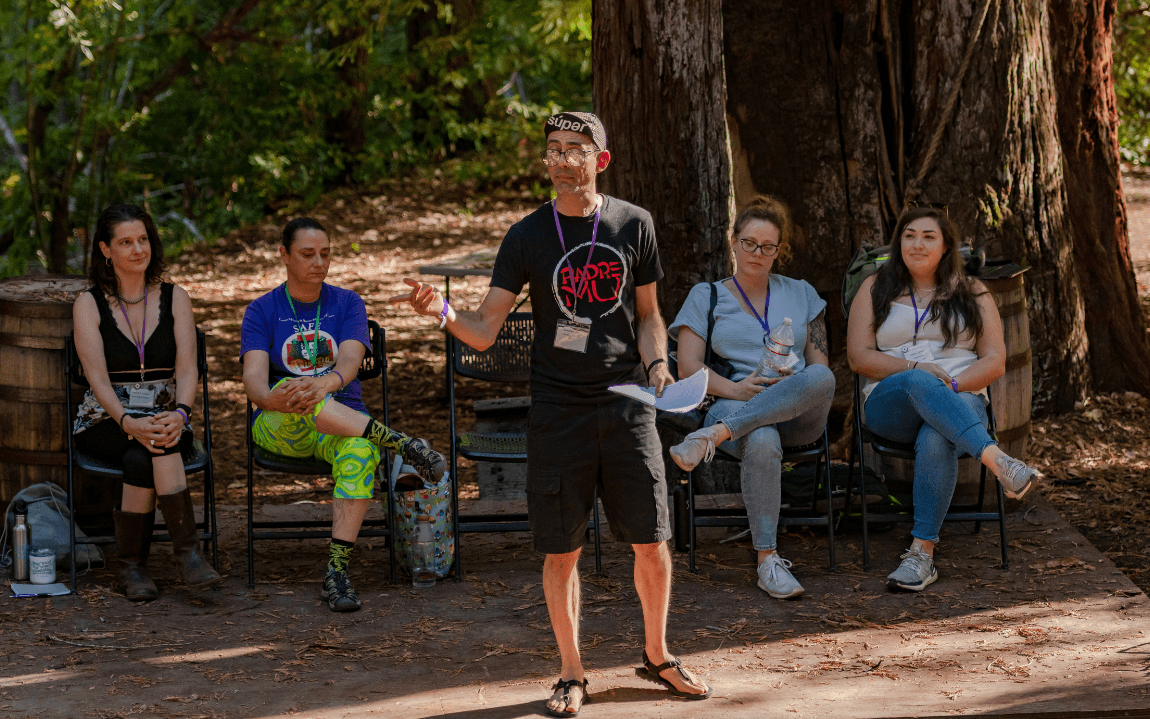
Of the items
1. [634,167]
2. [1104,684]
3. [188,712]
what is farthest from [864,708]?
[634,167]

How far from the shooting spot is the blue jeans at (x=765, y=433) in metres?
4.47

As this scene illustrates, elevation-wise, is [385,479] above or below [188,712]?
above

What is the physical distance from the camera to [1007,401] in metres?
5.14

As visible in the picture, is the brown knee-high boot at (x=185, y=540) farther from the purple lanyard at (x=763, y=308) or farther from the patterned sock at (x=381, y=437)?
the purple lanyard at (x=763, y=308)

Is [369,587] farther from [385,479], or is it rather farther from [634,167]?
[634,167]

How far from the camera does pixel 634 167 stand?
215 inches

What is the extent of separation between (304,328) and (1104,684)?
3165 mm

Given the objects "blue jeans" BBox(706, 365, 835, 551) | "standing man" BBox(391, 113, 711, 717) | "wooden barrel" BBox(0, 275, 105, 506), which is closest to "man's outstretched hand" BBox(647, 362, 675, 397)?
"standing man" BBox(391, 113, 711, 717)

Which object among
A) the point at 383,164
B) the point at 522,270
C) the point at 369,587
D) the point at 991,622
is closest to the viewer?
the point at 522,270

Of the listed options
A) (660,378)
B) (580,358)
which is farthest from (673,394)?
(580,358)

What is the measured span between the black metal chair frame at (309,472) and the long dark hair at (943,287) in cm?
212

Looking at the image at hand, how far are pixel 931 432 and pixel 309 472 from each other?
247cm

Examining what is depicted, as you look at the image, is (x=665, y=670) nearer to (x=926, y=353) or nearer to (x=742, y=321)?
(x=742, y=321)

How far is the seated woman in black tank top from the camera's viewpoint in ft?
14.7
